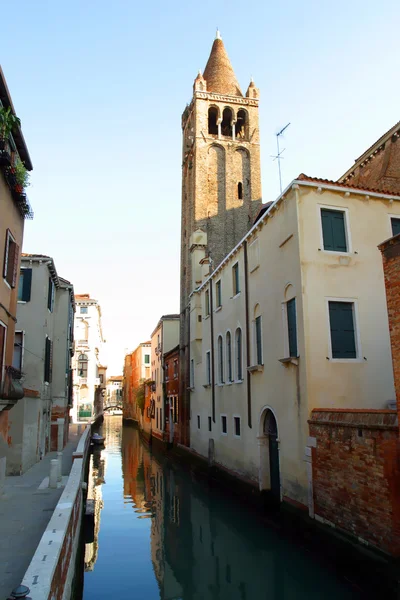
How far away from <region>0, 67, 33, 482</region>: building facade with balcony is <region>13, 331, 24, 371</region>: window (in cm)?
603

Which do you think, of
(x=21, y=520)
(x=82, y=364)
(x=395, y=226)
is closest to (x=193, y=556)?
(x=21, y=520)

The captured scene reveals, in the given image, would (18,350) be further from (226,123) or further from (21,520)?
(226,123)

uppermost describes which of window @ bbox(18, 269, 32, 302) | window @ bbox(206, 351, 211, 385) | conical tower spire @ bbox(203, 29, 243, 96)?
conical tower spire @ bbox(203, 29, 243, 96)

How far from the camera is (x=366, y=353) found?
11.9 m

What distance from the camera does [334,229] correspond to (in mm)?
12602

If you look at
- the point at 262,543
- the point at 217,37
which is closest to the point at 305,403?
the point at 262,543

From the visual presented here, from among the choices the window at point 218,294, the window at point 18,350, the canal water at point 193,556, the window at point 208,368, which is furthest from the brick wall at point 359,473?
the window at point 208,368

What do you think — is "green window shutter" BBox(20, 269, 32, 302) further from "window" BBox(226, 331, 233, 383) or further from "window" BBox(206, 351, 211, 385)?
"window" BBox(206, 351, 211, 385)

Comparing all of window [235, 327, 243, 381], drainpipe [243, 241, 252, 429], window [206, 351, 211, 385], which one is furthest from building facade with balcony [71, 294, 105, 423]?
drainpipe [243, 241, 252, 429]

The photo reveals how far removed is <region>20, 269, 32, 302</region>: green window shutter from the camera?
1694cm

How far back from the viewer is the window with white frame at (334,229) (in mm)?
12469

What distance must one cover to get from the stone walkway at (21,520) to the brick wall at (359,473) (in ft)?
18.7

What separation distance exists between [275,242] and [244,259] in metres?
2.98

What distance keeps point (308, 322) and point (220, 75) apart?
3121 cm
